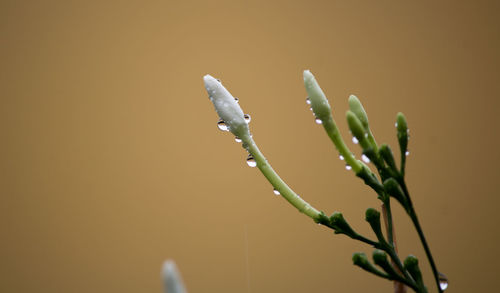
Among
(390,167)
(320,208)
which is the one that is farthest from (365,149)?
(320,208)

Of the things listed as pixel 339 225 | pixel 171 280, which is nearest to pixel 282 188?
pixel 339 225

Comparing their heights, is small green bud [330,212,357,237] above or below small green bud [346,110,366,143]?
below

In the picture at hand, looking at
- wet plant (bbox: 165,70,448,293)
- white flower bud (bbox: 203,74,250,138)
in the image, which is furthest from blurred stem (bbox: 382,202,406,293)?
white flower bud (bbox: 203,74,250,138)

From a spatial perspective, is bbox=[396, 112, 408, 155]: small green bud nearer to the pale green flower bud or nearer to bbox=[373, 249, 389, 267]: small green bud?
bbox=[373, 249, 389, 267]: small green bud

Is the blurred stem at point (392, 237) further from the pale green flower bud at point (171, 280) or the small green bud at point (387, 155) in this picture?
the pale green flower bud at point (171, 280)

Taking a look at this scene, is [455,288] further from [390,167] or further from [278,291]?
[390,167]

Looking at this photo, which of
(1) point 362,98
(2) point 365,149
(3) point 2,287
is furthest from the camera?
(1) point 362,98

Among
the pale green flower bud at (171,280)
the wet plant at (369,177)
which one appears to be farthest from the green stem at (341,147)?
the pale green flower bud at (171,280)
